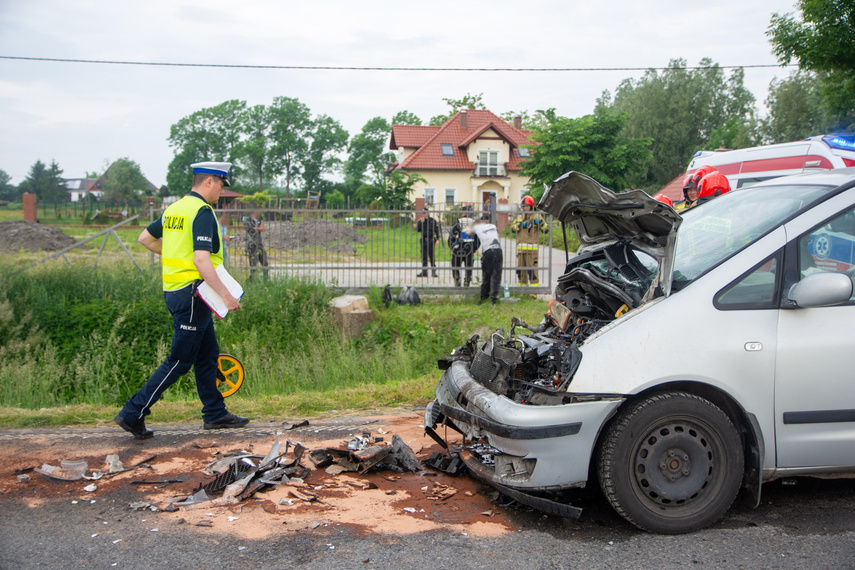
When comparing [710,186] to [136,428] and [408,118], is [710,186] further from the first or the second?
[408,118]

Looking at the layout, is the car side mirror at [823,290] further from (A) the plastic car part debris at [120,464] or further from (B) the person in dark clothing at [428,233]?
(B) the person in dark clothing at [428,233]

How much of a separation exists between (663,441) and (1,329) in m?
9.17

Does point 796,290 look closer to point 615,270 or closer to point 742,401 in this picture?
point 742,401

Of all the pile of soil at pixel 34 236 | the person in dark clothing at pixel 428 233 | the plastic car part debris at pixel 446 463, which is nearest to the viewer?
the plastic car part debris at pixel 446 463

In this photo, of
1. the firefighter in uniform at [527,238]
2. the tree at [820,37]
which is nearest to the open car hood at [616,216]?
the firefighter in uniform at [527,238]

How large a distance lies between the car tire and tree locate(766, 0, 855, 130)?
640 inches

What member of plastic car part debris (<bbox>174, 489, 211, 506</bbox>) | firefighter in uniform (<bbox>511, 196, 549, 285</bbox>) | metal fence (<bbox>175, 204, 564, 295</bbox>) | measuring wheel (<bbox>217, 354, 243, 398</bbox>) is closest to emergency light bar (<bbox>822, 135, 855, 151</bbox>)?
metal fence (<bbox>175, 204, 564, 295</bbox>)

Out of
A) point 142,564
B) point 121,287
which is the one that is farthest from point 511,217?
point 142,564

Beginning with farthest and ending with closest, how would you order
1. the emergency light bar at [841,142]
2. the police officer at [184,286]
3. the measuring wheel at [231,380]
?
the emergency light bar at [841,142], the measuring wheel at [231,380], the police officer at [184,286]

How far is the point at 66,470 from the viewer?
4.41 metres

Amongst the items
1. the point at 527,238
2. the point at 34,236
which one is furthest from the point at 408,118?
the point at 527,238

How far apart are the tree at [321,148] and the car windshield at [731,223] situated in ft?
276

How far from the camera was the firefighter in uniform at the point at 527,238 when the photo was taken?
12453 mm

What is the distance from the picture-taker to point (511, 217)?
40.9 ft
